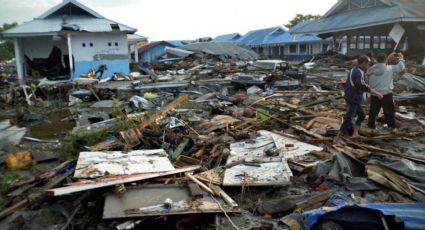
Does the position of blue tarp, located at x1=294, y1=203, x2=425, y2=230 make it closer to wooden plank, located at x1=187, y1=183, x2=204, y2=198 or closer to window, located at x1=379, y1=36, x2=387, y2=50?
wooden plank, located at x1=187, y1=183, x2=204, y2=198

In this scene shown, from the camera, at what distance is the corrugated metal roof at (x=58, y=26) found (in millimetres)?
20844

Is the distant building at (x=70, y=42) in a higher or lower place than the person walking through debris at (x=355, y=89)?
higher

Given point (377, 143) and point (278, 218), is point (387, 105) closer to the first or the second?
point (377, 143)

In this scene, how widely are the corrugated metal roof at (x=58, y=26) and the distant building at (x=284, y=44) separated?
2014cm

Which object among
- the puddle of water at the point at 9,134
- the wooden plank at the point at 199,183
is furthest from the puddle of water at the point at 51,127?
the wooden plank at the point at 199,183

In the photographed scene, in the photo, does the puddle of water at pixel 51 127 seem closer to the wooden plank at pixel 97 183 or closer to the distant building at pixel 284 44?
the wooden plank at pixel 97 183

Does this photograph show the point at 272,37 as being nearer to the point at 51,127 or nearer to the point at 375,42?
the point at 375,42

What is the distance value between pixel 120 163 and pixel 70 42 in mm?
17452

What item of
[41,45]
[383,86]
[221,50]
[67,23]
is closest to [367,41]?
[221,50]

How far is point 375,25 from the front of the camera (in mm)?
20688

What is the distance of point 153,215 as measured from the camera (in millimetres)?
3986

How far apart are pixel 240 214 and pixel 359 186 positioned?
A: 1.61 metres

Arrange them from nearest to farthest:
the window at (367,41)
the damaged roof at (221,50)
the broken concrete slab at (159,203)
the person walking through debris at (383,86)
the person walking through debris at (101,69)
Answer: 1. the broken concrete slab at (159,203)
2. the person walking through debris at (383,86)
3. the person walking through debris at (101,69)
4. the window at (367,41)
5. the damaged roof at (221,50)

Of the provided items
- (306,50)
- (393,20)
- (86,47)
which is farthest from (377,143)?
(306,50)
